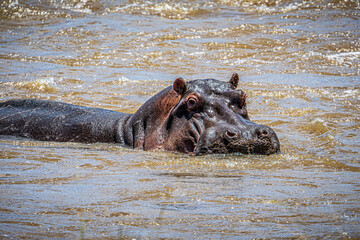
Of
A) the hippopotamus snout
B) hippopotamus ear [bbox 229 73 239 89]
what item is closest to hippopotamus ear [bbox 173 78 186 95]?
hippopotamus ear [bbox 229 73 239 89]

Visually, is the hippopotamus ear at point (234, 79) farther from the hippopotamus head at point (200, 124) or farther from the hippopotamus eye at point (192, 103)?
the hippopotamus eye at point (192, 103)

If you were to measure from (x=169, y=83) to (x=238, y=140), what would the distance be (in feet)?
19.5

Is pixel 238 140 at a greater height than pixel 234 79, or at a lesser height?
lesser

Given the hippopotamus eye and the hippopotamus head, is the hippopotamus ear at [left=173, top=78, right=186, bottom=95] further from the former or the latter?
the hippopotamus eye

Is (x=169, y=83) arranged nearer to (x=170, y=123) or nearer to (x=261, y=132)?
(x=170, y=123)

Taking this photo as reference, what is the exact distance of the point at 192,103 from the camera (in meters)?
5.30

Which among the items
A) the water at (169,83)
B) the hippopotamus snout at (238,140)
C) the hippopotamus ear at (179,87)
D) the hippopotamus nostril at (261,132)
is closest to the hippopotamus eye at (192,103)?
the hippopotamus ear at (179,87)

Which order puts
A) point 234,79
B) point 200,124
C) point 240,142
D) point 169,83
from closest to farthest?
1. point 240,142
2. point 200,124
3. point 234,79
4. point 169,83

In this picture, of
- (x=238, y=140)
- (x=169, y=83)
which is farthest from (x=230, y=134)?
(x=169, y=83)

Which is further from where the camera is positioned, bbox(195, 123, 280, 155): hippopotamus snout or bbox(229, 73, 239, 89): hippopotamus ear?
bbox(229, 73, 239, 89): hippopotamus ear

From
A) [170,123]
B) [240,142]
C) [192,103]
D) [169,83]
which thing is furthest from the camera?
[169,83]

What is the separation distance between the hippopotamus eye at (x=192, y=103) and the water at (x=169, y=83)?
55cm

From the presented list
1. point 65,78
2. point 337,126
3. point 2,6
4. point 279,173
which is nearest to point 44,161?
point 279,173

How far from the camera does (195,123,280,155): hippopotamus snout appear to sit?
4.82 metres
